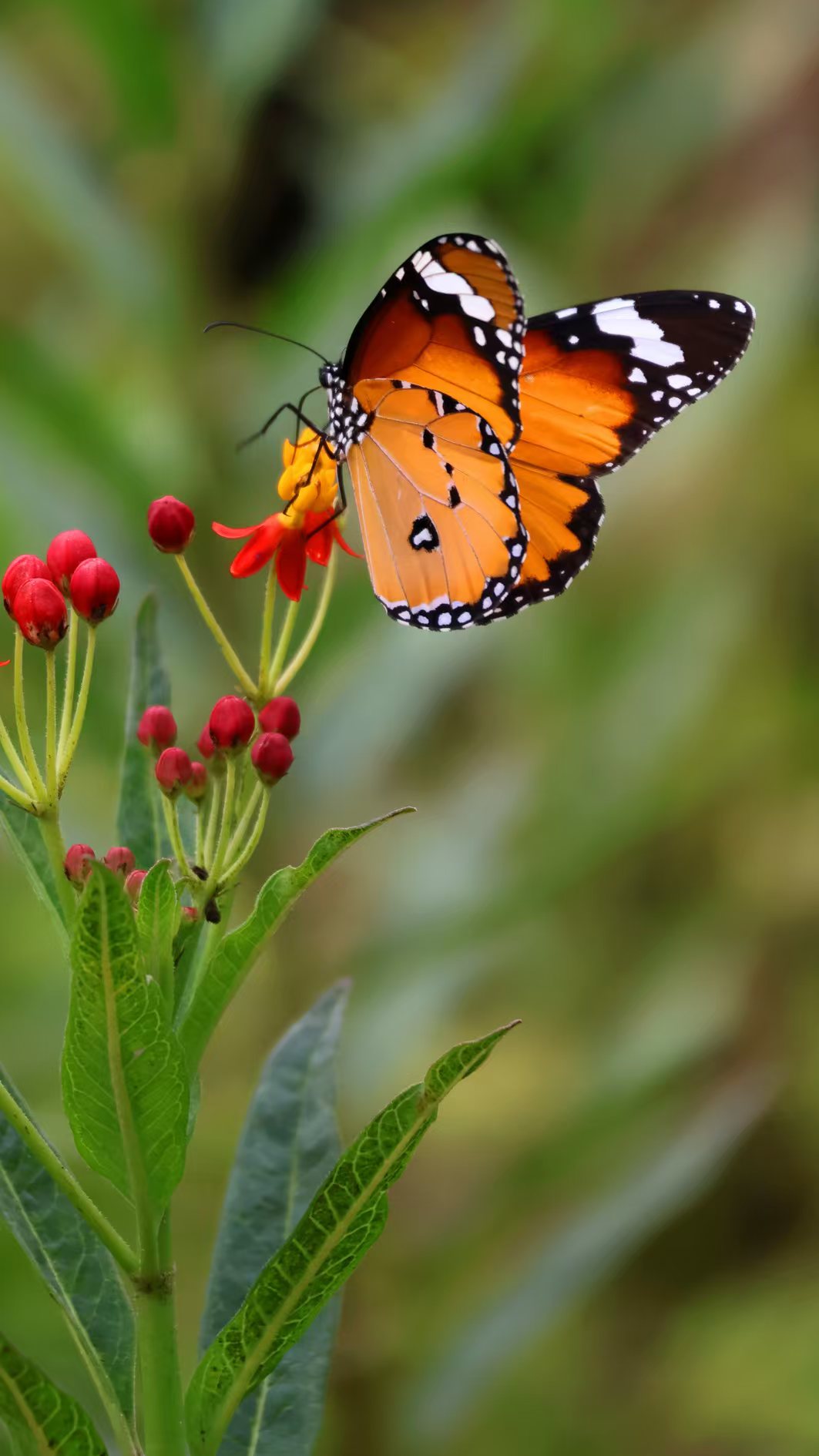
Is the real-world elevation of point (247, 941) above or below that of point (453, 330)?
below

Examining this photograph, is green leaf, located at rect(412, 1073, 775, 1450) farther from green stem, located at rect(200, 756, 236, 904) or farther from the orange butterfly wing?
green stem, located at rect(200, 756, 236, 904)

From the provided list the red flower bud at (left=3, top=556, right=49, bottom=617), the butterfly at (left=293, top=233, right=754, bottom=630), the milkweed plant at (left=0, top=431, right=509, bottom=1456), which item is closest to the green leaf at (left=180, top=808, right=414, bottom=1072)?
the milkweed plant at (left=0, top=431, right=509, bottom=1456)

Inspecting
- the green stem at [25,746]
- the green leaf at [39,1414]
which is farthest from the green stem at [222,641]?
the green leaf at [39,1414]

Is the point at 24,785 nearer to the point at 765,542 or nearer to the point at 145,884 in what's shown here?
the point at 145,884

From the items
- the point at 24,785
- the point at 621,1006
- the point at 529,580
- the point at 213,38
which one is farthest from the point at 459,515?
the point at 621,1006

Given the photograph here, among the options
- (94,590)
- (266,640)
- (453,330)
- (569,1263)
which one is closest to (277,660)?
(266,640)

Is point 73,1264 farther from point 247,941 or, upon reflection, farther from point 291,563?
point 291,563

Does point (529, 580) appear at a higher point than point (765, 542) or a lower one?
higher

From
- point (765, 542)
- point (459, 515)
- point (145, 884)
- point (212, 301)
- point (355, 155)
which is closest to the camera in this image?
point (145, 884)
